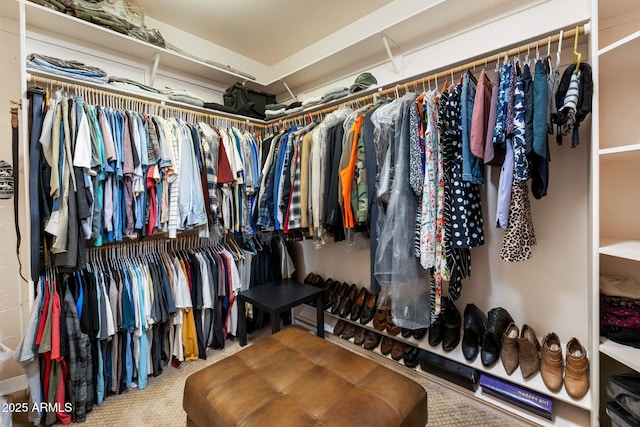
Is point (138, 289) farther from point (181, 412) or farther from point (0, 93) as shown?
point (0, 93)

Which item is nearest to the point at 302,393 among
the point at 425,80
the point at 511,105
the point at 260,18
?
the point at 511,105

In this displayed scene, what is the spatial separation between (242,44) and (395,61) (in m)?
1.42

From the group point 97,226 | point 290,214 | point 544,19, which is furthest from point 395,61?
point 97,226

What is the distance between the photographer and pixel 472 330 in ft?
5.26

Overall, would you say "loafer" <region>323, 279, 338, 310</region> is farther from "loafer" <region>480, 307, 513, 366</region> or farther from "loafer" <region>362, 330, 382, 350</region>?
"loafer" <region>480, 307, 513, 366</region>

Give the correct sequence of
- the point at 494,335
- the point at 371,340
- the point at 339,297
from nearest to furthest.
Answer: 1. the point at 494,335
2. the point at 371,340
3. the point at 339,297

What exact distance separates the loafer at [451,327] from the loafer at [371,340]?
0.49m

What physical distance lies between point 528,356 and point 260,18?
2.79m

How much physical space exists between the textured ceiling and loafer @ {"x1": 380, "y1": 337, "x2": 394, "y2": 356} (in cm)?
242

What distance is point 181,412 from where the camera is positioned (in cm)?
151

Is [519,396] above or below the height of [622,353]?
below

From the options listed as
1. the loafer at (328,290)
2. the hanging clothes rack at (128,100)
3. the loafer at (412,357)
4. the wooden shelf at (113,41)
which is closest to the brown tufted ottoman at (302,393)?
the loafer at (412,357)

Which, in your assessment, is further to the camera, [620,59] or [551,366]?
[551,366]

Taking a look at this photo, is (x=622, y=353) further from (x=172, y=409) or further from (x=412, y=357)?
(x=172, y=409)
